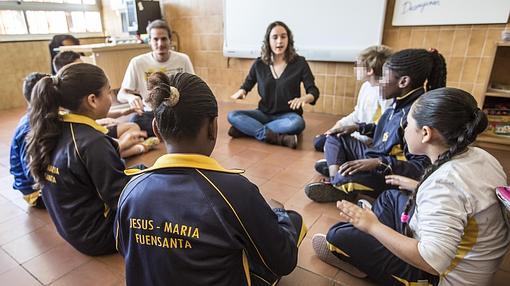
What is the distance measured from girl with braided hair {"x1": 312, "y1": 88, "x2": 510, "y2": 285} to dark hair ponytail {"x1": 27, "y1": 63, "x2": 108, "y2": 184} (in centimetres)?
105

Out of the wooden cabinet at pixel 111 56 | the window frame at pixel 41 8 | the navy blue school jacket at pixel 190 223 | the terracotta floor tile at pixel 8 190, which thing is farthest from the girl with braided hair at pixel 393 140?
the window frame at pixel 41 8

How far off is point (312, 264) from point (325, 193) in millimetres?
477

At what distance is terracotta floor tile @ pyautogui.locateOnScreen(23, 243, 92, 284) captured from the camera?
4.01 feet

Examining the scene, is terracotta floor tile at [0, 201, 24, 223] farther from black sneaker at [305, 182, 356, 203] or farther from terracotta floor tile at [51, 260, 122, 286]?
black sneaker at [305, 182, 356, 203]

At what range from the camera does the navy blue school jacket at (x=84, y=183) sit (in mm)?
1137

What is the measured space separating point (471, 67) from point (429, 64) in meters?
1.51

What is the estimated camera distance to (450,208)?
29.7 inches

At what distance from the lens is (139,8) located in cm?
383

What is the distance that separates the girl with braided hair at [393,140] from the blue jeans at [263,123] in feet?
2.83

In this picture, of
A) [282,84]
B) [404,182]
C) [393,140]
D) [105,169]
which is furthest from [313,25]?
[105,169]

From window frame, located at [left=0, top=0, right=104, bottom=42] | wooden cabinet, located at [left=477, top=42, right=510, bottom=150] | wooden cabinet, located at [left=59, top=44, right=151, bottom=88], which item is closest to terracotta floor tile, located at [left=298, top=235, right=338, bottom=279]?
wooden cabinet, located at [left=477, top=42, right=510, bottom=150]

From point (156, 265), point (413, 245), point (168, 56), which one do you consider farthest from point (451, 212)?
point (168, 56)

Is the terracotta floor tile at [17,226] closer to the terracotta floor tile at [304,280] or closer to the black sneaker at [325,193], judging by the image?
the terracotta floor tile at [304,280]

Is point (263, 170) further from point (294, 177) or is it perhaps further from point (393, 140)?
point (393, 140)
